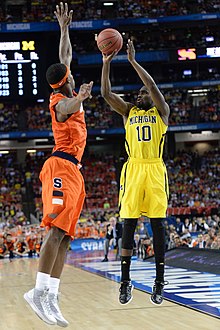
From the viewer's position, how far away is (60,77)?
21.4 ft

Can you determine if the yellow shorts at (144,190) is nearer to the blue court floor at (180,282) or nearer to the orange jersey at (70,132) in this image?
the orange jersey at (70,132)

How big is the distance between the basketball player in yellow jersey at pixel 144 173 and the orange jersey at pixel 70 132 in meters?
0.97

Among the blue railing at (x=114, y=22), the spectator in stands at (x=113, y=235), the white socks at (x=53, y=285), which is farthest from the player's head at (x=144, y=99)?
the blue railing at (x=114, y=22)

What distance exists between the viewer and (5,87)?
26.6 m

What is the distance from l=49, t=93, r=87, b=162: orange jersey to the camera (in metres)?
6.49

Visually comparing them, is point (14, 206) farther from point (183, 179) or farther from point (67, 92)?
point (67, 92)

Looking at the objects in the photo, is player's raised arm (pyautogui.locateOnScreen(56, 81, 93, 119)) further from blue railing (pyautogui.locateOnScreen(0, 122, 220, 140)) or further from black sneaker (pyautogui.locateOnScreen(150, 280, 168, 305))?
blue railing (pyautogui.locateOnScreen(0, 122, 220, 140))

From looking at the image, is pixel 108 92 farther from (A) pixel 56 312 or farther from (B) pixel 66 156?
(A) pixel 56 312

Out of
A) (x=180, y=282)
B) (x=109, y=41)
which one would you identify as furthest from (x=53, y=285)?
(x=180, y=282)

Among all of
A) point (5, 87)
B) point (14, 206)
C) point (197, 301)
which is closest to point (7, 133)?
point (14, 206)

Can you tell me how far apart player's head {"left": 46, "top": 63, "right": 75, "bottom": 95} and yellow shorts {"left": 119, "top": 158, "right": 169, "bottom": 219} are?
1.31 meters

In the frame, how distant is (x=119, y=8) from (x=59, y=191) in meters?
32.8

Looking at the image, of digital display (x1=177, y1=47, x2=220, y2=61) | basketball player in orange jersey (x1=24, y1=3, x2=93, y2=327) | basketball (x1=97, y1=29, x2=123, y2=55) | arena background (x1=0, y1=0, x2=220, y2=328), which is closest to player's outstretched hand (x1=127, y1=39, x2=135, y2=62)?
basketball (x1=97, y1=29, x2=123, y2=55)

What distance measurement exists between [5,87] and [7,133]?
28.7 feet
